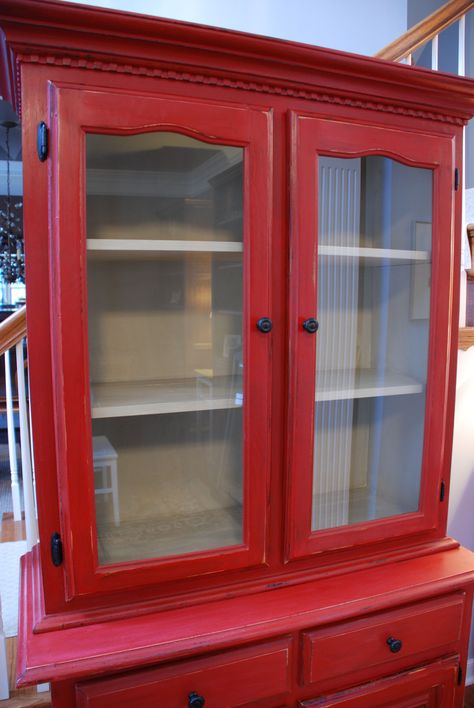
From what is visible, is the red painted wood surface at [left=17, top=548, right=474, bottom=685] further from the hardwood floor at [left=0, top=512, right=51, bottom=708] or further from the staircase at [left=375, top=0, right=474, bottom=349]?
the staircase at [left=375, top=0, right=474, bottom=349]

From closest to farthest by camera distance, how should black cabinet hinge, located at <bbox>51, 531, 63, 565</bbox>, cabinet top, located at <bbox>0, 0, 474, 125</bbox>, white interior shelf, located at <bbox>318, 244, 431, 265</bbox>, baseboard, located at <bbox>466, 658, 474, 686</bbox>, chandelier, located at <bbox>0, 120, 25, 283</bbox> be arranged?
cabinet top, located at <bbox>0, 0, 474, 125</bbox> → black cabinet hinge, located at <bbox>51, 531, 63, 565</bbox> → white interior shelf, located at <bbox>318, 244, 431, 265</bbox> → baseboard, located at <bbox>466, 658, 474, 686</bbox> → chandelier, located at <bbox>0, 120, 25, 283</bbox>

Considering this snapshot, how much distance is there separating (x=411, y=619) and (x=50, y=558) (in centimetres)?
75

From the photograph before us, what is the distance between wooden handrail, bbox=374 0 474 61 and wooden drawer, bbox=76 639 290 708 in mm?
1525

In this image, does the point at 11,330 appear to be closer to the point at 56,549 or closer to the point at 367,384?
the point at 56,549

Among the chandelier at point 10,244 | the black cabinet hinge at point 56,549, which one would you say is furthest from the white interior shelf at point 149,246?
the chandelier at point 10,244

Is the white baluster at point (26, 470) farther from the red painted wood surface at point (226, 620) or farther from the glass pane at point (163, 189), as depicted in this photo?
the glass pane at point (163, 189)

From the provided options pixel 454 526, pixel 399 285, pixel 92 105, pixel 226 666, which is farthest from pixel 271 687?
pixel 92 105

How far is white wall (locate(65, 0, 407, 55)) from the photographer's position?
6.33ft

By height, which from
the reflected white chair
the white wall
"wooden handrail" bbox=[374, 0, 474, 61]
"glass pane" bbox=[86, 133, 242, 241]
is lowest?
the reflected white chair

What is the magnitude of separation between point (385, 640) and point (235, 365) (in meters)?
0.66

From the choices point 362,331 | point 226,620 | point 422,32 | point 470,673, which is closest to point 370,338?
point 362,331

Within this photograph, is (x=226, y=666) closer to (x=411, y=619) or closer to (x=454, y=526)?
(x=411, y=619)

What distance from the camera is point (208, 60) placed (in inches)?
34.2

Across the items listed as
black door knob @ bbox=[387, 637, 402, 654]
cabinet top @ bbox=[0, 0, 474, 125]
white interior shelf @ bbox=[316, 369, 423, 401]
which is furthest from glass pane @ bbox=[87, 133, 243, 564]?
black door knob @ bbox=[387, 637, 402, 654]
